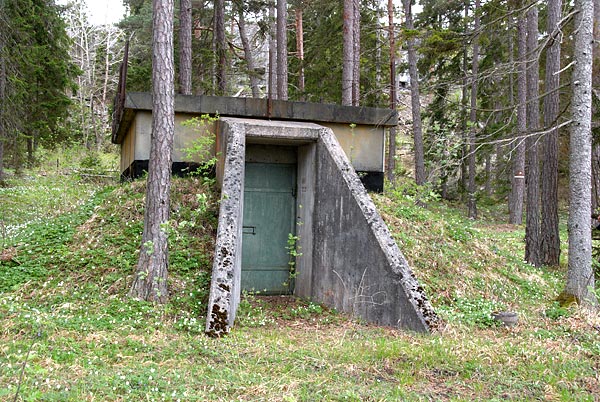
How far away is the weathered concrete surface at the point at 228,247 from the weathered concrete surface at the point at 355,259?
147 centimetres

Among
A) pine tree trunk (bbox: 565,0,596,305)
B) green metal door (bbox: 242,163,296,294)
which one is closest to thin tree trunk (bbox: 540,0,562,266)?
pine tree trunk (bbox: 565,0,596,305)

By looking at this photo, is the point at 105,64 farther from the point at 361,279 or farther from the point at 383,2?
the point at 361,279

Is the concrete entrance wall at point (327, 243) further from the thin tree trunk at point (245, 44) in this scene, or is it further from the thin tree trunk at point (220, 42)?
the thin tree trunk at point (245, 44)

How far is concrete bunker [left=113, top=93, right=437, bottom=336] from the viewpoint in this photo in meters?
6.89

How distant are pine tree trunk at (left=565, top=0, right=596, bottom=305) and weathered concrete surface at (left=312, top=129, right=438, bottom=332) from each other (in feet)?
8.78

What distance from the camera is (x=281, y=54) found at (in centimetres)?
1758

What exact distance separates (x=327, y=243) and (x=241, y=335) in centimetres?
255

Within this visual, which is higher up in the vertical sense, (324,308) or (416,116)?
(416,116)

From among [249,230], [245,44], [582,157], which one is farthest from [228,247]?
[245,44]

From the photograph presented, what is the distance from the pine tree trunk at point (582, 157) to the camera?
24.9 ft

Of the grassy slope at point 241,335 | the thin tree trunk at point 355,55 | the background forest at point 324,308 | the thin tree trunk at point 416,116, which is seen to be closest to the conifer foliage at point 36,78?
the background forest at point 324,308

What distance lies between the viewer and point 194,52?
19250 millimetres

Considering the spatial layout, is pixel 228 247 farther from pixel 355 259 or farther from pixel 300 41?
pixel 300 41

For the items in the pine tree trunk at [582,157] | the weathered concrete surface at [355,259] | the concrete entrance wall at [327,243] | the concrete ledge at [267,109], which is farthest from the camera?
the concrete ledge at [267,109]
